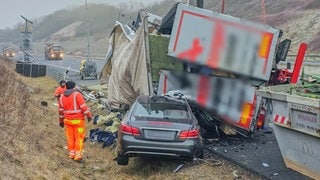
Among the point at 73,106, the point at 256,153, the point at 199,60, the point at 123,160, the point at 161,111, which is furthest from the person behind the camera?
the point at 256,153

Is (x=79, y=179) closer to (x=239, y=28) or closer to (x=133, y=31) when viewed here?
(x=239, y=28)

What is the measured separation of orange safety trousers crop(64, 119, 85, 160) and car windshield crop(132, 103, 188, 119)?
Result: 1.14m

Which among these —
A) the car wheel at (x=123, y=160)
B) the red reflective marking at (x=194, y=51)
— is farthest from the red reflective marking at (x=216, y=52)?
the car wheel at (x=123, y=160)

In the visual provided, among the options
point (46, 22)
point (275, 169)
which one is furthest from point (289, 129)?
point (46, 22)

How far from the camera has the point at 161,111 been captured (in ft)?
28.9

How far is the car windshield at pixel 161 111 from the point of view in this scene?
8.62m

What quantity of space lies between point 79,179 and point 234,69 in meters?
3.72

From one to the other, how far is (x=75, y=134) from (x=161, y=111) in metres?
1.71

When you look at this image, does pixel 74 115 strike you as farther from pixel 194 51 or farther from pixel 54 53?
pixel 54 53

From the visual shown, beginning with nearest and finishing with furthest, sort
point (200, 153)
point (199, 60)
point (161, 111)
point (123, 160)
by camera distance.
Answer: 1. point (199, 60)
2. point (123, 160)
3. point (200, 153)
4. point (161, 111)

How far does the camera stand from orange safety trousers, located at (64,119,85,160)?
8.97 meters

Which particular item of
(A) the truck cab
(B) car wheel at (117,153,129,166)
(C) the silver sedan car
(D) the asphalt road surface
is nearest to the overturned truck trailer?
(D) the asphalt road surface

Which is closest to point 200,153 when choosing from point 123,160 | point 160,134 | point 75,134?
point 160,134

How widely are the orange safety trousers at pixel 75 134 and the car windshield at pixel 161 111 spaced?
1136 millimetres
